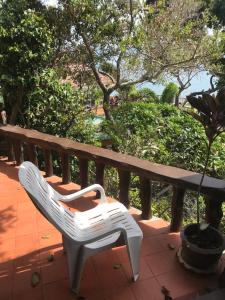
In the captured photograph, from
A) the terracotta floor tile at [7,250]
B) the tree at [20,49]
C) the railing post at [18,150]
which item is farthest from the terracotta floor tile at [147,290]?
the tree at [20,49]

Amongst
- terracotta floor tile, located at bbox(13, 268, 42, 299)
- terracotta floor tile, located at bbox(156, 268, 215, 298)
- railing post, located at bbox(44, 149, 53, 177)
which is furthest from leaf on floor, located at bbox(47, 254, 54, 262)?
railing post, located at bbox(44, 149, 53, 177)

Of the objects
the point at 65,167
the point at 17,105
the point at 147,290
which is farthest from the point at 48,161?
the point at 147,290

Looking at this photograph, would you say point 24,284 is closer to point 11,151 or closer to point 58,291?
point 58,291

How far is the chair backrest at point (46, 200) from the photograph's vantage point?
2023 millimetres

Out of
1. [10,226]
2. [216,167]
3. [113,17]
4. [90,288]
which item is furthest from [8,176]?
[113,17]

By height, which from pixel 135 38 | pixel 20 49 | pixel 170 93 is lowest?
pixel 170 93

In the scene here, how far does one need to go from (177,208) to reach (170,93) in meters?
14.9

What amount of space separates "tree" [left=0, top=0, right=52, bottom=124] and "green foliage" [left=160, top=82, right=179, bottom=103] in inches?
481

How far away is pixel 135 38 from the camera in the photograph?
8.99 meters

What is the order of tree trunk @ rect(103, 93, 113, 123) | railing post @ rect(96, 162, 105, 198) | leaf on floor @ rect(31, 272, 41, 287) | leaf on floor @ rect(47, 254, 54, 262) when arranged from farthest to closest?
tree trunk @ rect(103, 93, 113, 123) → railing post @ rect(96, 162, 105, 198) → leaf on floor @ rect(47, 254, 54, 262) → leaf on floor @ rect(31, 272, 41, 287)

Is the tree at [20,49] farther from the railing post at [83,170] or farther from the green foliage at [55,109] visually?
the railing post at [83,170]

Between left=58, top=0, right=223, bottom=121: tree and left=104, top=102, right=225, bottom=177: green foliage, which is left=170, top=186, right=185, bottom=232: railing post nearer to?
left=104, top=102, right=225, bottom=177: green foliage

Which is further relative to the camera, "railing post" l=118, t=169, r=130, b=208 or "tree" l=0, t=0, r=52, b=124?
"tree" l=0, t=0, r=52, b=124

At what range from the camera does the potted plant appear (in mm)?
2199
